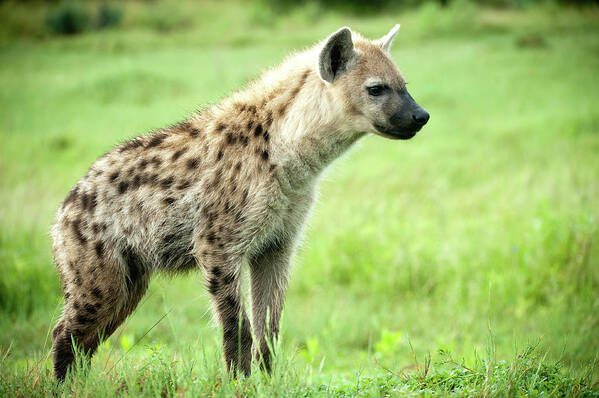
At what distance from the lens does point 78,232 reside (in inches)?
122

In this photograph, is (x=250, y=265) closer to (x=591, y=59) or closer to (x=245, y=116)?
(x=245, y=116)

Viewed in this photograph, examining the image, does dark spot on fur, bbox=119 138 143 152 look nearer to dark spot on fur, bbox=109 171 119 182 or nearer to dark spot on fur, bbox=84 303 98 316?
dark spot on fur, bbox=109 171 119 182

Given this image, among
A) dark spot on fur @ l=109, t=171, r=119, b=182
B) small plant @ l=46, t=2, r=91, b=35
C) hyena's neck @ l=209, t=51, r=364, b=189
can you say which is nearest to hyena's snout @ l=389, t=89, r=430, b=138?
hyena's neck @ l=209, t=51, r=364, b=189

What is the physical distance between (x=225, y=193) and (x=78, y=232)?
773 mm

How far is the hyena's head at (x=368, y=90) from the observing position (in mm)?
3100

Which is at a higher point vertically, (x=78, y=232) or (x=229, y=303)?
(x=78, y=232)

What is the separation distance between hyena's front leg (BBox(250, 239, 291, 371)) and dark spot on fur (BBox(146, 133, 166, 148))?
0.78 m

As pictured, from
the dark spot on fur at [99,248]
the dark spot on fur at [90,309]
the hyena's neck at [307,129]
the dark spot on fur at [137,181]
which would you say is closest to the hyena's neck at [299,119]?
the hyena's neck at [307,129]

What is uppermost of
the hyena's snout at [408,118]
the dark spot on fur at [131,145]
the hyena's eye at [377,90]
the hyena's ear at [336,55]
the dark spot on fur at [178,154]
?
the hyena's ear at [336,55]

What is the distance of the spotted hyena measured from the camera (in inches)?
119

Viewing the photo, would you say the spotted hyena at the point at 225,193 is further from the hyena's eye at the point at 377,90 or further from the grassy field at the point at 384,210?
the grassy field at the point at 384,210

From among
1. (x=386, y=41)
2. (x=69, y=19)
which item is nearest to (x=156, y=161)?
(x=386, y=41)

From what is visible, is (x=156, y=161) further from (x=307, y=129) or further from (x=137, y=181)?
(x=307, y=129)

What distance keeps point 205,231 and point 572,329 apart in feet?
9.95
